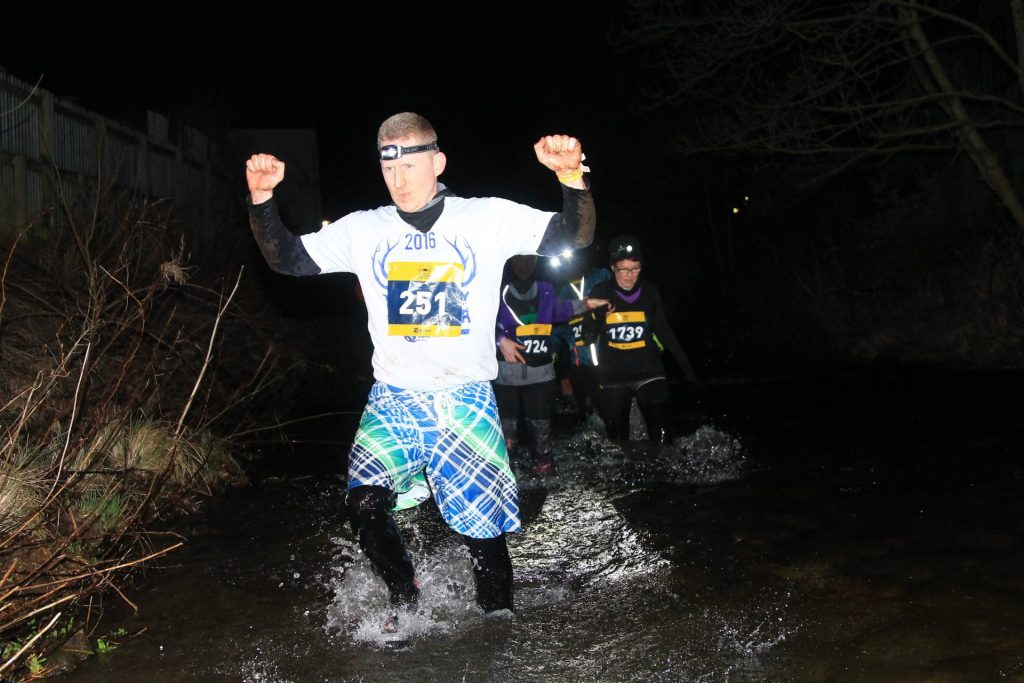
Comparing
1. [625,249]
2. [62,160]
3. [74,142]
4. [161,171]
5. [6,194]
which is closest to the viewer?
[625,249]

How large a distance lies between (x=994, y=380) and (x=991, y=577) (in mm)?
10067

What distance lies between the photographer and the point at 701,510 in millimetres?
6805

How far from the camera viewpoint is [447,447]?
14.5 ft


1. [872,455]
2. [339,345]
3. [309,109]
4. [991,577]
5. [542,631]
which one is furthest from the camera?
[309,109]

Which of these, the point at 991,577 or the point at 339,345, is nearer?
the point at 991,577

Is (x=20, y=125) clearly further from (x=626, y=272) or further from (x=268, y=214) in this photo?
(x=268, y=214)

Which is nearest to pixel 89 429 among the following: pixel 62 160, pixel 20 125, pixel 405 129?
pixel 405 129

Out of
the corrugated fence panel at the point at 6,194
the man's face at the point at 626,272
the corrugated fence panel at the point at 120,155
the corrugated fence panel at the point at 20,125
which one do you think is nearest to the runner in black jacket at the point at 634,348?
the man's face at the point at 626,272

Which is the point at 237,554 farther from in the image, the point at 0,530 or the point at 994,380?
the point at 994,380

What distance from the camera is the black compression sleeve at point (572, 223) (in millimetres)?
4133

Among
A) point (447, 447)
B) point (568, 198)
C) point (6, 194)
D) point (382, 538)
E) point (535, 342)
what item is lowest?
point (382, 538)

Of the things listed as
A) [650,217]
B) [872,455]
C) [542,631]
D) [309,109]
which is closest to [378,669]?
[542,631]

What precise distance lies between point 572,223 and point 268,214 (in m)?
1.31

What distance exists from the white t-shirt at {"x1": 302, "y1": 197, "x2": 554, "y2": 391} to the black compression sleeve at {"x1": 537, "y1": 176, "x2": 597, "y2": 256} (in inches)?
2.8
